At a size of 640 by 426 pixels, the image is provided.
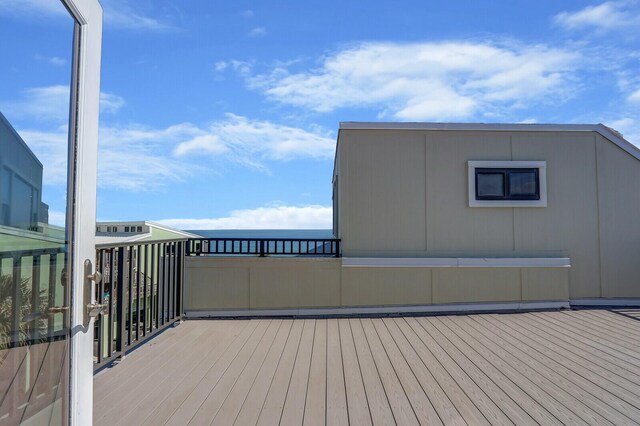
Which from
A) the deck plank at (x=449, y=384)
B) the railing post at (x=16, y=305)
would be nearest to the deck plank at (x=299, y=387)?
the deck plank at (x=449, y=384)

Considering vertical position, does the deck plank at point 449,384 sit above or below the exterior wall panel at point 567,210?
below

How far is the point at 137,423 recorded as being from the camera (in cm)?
210

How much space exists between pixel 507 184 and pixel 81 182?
4.91m

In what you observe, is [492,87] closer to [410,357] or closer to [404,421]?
[410,357]

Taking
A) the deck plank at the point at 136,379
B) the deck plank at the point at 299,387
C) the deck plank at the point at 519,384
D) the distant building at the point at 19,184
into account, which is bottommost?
the deck plank at the point at 299,387

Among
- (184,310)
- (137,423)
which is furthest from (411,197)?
(137,423)

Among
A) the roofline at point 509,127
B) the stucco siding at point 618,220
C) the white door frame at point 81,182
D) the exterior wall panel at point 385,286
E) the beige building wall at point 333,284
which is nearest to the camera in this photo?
the white door frame at point 81,182

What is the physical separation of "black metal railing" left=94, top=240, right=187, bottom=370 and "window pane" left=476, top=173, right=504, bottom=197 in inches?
142

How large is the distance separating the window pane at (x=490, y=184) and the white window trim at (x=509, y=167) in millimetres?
74

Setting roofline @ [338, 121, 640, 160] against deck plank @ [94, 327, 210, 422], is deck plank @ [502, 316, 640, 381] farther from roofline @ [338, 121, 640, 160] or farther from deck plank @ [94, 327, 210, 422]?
deck plank @ [94, 327, 210, 422]

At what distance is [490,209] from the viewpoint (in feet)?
17.1

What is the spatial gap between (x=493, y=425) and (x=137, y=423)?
1.76 m

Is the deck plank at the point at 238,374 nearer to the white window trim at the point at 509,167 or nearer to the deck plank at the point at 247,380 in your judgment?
the deck plank at the point at 247,380

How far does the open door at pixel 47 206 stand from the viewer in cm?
117
